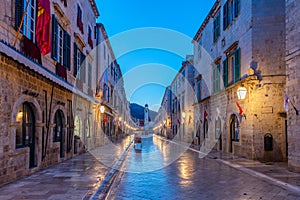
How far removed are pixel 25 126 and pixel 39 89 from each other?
164 cm

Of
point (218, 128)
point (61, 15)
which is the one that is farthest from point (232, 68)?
point (61, 15)

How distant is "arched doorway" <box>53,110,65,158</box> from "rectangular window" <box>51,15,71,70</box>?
8.48ft

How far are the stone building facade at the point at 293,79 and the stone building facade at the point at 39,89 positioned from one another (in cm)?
916

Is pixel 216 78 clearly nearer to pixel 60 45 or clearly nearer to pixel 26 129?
pixel 60 45

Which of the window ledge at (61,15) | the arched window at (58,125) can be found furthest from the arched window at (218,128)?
the window ledge at (61,15)

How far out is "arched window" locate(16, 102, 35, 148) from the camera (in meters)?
9.97

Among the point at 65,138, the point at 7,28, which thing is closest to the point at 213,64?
the point at 65,138

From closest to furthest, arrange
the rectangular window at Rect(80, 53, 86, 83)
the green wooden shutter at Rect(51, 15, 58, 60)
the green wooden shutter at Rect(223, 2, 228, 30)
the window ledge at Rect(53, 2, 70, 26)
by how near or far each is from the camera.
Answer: the green wooden shutter at Rect(51, 15, 58, 60)
the window ledge at Rect(53, 2, 70, 26)
the rectangular window at Rect(80, 53, 86, 83)
the green wooden shutter at Rect(223, 2, 228, 30)

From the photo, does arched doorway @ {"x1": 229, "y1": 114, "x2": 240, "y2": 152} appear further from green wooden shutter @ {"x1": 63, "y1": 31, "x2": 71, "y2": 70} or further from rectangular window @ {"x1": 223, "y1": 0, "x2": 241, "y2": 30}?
green wooden shutter @ {"x1": 63, "y1": 31, "x2": 71, "y2": 70}

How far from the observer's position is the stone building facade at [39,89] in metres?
8.62

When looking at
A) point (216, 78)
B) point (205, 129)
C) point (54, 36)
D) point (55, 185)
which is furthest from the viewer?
point (205, 129)

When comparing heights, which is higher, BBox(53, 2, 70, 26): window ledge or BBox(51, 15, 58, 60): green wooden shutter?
BBox(53, 2, 70, 26): window ledge

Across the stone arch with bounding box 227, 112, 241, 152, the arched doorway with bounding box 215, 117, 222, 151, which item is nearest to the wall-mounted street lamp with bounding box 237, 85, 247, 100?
the stone arch with bounding box 227, 112, 241, 152

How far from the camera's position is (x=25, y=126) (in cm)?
1048
